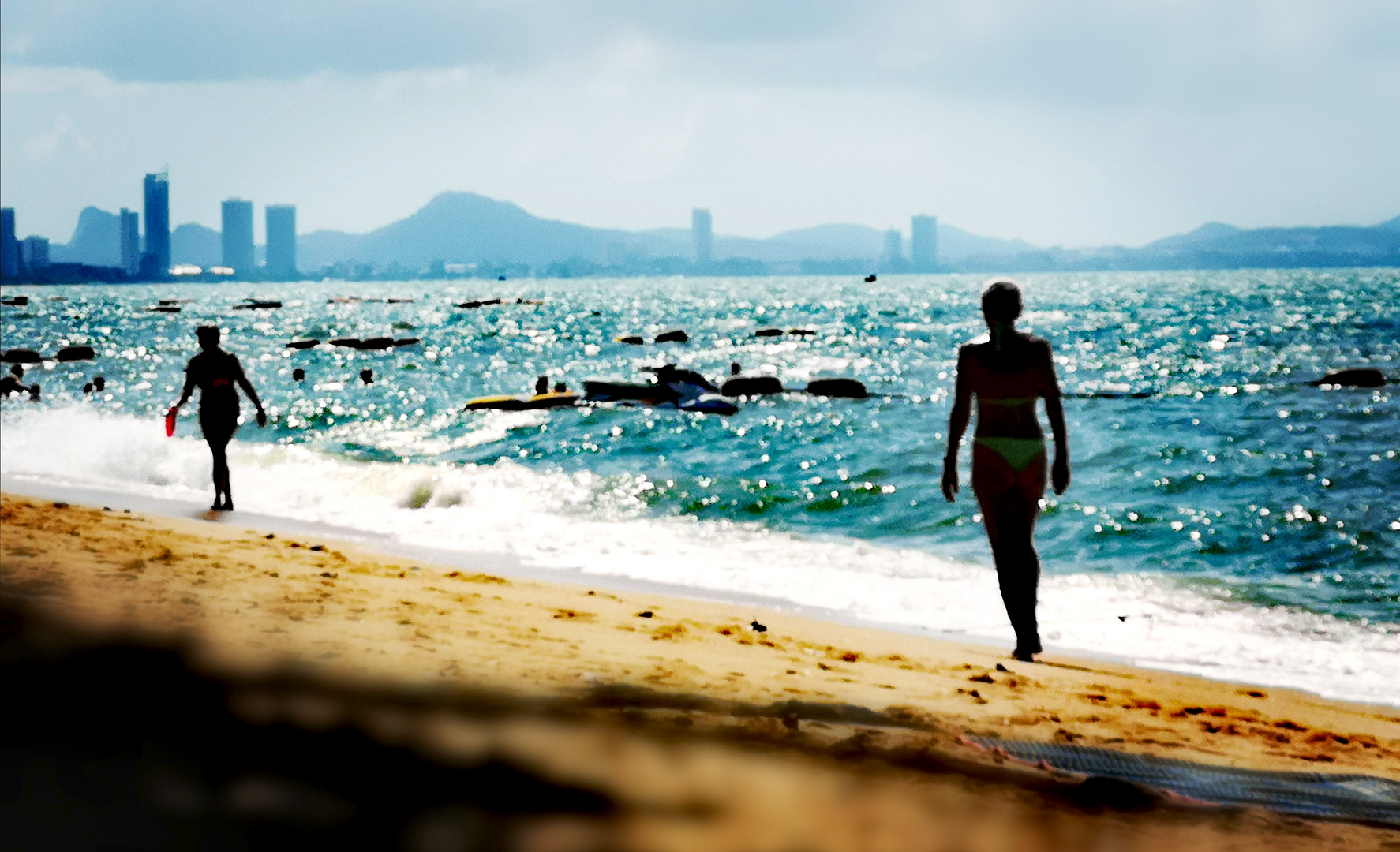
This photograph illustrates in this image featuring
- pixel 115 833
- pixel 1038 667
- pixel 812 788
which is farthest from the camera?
pixel 1038 667

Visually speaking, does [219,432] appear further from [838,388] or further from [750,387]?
[838,388]

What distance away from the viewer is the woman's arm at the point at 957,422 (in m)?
6.58

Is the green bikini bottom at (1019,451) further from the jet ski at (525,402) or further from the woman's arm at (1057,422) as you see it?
the jet ski at (525,402)

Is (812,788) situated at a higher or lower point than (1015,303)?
lower

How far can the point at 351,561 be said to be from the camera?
9.38 m

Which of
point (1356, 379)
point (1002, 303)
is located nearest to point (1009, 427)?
point (1002, 303)

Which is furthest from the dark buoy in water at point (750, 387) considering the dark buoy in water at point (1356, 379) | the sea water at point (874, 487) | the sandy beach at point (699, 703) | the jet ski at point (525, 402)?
the sandy beach at point (699, 703)

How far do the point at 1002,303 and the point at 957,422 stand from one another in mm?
685

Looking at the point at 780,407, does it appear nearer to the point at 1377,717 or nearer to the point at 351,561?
the point at 351,561

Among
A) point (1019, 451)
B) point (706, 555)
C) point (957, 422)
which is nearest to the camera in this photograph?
point (1019, 451)

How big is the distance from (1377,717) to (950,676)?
2.36 m

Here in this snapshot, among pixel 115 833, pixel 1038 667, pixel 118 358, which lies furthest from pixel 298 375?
pixel 115 833

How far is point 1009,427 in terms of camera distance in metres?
6.51

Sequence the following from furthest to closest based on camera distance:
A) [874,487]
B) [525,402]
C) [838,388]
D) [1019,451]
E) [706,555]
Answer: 1. [838,388]
2. [525,402]
3. [874,487]
4. [706,555]
5. [1019,451]
